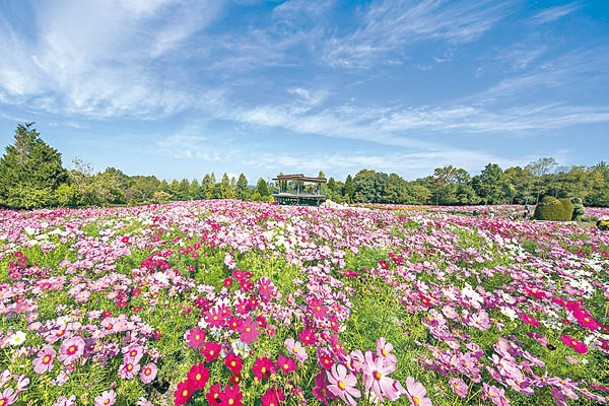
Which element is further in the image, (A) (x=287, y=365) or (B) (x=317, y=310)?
(B) (x=317, y=310)

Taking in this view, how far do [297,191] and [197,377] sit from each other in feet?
70.6

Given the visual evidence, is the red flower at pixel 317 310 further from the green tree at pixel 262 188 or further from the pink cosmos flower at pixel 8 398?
the green tree at pixel 262 188

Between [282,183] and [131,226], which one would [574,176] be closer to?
[282,183]

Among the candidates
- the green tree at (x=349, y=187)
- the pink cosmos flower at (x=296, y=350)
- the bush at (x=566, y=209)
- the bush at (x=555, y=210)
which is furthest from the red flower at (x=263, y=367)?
the green tree at (x=349, y=187)

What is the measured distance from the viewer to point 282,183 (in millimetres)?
23828

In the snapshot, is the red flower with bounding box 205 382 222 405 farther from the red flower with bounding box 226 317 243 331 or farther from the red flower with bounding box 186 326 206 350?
the red flower with bounding box 186 326 206 350

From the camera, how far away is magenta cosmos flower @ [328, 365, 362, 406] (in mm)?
979

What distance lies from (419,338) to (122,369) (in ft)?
7.20

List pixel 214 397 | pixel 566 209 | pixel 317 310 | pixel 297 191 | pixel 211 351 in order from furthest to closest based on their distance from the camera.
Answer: pixel 297 191 < pixel 566 209 < pixel 317 310 < pixel 211 351 < pixel 214 397

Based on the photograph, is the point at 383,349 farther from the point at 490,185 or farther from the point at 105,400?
the point at 490,185

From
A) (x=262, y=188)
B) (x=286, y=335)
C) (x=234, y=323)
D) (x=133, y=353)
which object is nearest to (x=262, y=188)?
(x=262, y=188)

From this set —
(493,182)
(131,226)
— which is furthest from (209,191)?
(493,182)

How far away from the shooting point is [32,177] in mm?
17422

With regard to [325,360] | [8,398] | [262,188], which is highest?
[262,188]
